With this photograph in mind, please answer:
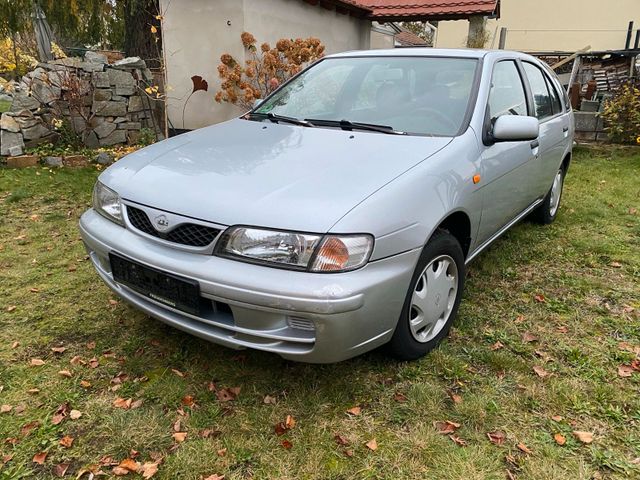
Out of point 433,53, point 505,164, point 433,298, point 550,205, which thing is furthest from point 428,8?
point 433,298

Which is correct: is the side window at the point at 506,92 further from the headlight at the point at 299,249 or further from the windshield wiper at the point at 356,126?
the headlight at the point at 299,249

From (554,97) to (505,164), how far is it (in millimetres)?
1696

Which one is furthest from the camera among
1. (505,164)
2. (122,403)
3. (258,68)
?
(258,68)

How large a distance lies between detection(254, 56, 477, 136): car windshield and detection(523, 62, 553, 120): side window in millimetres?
951

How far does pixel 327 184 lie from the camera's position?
7.27 ft

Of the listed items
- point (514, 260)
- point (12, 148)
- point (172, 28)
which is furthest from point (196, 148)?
point (172, 28)

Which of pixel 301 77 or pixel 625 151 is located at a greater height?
pixel 301 77

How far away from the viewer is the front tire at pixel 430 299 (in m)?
2.39

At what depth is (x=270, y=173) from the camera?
2348 millimetres

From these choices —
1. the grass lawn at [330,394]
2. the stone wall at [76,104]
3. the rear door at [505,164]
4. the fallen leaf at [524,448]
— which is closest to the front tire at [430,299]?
the grass lawn at [330,394]

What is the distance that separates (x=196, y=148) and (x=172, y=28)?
6.20m

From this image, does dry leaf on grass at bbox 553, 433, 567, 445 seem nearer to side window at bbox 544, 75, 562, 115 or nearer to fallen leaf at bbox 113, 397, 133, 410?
fallen leaf at bbox 113, 397, 133, 410

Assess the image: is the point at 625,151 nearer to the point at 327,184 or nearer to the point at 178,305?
the point at 327,184

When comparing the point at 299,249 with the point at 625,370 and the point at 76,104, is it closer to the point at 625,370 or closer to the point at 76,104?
the point at 625,370
